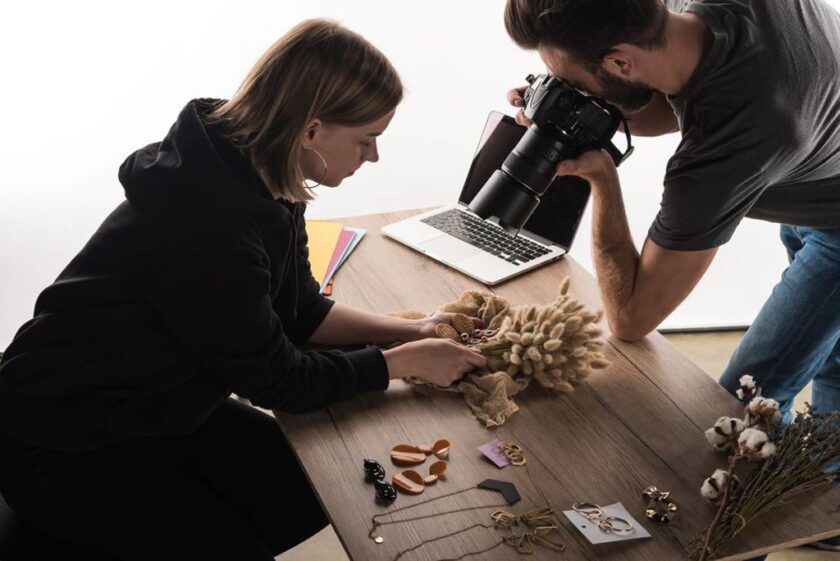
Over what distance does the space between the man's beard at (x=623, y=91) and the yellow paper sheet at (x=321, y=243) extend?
Answer: 64 centimetres

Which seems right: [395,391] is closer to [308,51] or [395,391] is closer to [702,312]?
[308,51]

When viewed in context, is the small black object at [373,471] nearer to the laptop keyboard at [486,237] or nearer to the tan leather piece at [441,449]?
the tan leather piece at [441,449]

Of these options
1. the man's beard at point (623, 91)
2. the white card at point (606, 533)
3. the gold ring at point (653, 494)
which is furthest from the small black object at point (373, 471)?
the man's beard at point (623, 91)

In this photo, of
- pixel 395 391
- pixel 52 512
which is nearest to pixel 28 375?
pixel 52 512

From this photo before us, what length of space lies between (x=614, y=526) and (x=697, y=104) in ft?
2.47

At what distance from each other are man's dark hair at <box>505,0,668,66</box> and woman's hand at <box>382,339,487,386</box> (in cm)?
56

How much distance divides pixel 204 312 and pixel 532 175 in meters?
0.63

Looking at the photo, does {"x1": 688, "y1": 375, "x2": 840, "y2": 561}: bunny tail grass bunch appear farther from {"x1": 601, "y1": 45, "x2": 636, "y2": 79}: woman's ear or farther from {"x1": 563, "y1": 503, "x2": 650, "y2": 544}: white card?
{"x1": 601, "y1": 45, "x2": 636, "y2": 79}: woman's ear

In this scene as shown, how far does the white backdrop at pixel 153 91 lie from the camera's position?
8.08ft

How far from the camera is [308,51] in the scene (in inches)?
53.4

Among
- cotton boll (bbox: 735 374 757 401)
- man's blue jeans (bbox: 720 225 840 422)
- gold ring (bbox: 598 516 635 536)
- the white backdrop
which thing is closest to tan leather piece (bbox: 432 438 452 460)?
gold ring (bbox: 598 516 635 536)

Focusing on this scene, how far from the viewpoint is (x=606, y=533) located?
119 centimetres

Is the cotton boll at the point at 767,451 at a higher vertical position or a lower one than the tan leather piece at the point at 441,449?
higher

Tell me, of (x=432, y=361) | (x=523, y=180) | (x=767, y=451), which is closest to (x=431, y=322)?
(x=432, y=361)
